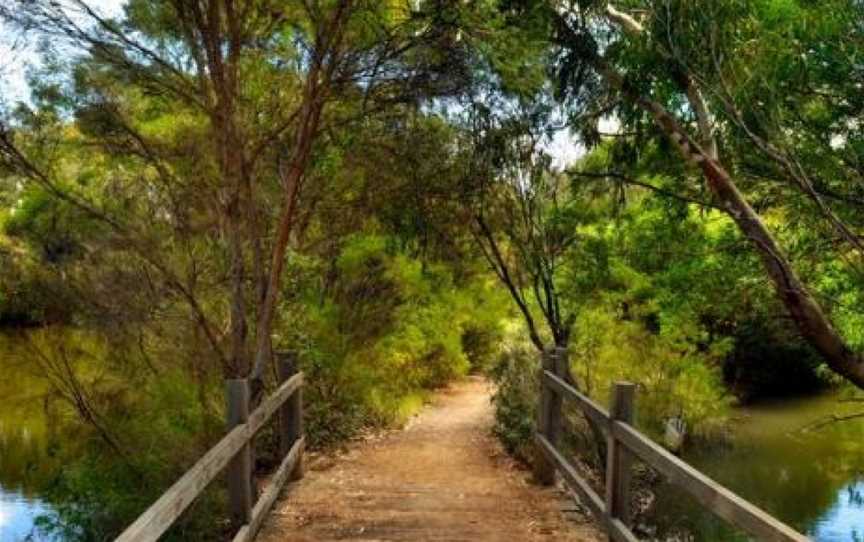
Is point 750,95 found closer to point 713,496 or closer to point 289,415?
point 713,496

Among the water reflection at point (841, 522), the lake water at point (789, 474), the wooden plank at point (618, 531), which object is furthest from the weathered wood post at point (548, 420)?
the water reflection at point (841, 522)

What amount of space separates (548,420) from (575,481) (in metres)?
1.66

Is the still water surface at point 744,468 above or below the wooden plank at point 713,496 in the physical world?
below

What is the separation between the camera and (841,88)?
6.52 metres

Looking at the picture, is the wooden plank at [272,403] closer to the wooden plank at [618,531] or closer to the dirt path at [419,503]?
the dirt path at [419,503]

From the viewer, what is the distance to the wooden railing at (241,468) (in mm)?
3222

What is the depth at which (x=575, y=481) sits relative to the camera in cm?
647

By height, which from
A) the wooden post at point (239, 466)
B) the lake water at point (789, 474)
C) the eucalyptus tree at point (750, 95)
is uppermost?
the eucalyptus tree at point (750, 95)

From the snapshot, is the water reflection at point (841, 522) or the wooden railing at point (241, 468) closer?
the wooden railing at point (241, 468)

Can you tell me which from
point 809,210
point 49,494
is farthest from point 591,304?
point 49,494

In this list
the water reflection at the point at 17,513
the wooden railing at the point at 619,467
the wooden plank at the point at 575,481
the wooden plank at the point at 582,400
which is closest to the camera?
the wooden railing at the point at 619,467

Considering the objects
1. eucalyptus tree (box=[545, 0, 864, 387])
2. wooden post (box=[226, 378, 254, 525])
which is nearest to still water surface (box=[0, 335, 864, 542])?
eucalyptus tree (box=[545, 0, 864, 387])

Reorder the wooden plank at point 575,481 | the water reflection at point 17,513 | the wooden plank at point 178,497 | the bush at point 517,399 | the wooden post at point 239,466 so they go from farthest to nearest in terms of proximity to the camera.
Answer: the water reflection at point 17,513 < the bush at point 517,399 < the wooden plank at point 575,481 < the wooden post at point 239,466 < the wooden plank at point 178,497

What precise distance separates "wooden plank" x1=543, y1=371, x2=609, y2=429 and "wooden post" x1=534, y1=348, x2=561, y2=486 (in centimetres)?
10
